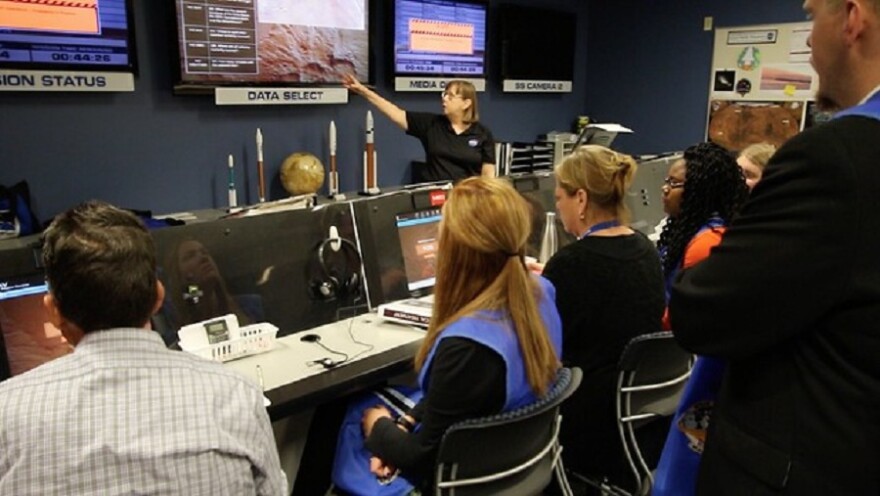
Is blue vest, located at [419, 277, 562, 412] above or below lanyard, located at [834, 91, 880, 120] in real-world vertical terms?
below

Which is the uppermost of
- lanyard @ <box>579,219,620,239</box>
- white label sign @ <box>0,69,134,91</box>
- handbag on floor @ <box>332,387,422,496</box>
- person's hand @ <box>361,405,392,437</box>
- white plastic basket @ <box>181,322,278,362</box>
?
white label sign @ <box>0,69,134,91</box>

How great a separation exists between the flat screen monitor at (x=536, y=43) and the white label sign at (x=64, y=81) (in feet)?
10.00

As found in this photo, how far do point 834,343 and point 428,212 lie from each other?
1.69 metres

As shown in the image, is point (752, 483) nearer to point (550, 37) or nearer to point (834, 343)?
point (834, 343)

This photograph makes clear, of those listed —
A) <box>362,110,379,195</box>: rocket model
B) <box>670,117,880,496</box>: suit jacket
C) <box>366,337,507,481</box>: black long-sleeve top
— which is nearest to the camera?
<box>670,117,880,496</box>: suit jacket

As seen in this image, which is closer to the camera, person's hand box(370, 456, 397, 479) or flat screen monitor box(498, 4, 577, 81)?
person's hand box(370, 456, 397, 479)

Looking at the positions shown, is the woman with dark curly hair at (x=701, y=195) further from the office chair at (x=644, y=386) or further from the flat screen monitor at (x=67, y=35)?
the flat screen monitor at (x=67, y=35)

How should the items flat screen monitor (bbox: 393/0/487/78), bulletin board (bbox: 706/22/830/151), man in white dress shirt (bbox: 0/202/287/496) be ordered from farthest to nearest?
1. bulletin board (bbox: 706/22/830/151)
2. flat screen monitor (bbox: 393/0/487/78)
3. man in white dress shirt (bbox: 0/202/287/496)

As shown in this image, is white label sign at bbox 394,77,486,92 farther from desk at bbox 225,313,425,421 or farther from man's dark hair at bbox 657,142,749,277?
desk at bbox 225,313,425,421

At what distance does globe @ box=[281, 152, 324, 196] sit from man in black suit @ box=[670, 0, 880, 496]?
3.58 meters

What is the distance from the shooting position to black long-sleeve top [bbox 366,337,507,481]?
1.36m

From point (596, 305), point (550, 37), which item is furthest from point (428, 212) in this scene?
point (550, 37)

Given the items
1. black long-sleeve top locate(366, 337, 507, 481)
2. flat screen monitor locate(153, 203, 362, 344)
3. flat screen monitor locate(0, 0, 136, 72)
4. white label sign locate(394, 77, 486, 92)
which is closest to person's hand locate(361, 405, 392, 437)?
black long-sleeve top locate(366, 337, 507, 481)

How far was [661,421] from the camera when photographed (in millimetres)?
2162
